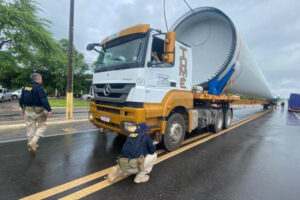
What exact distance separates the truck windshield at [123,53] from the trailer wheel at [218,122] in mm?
4573

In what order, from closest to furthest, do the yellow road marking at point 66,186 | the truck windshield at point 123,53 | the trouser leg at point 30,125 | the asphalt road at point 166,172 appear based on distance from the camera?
the yellow road marking at point 66,186
the asphalt road at point 166,172
the truck windshield at point 123,53
the trouser leg at point 30,125

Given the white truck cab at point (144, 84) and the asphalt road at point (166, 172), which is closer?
the asphalt road at point (166, 172)

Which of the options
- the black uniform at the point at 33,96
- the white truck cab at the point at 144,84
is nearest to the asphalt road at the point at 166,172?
the white truck cab at the point at 144,84

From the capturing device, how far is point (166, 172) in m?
2.96

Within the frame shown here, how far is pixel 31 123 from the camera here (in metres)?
3.83

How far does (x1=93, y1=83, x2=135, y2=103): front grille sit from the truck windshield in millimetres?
406

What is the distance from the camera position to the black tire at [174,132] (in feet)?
12.6

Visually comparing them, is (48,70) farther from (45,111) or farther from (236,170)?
(236,170)

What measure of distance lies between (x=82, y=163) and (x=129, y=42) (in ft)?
9.24

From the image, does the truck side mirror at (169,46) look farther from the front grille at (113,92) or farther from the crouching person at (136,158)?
the crouching person at (136,158)

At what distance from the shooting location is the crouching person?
98.3 inches

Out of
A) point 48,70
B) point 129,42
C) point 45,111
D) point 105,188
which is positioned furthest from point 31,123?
point 48,70

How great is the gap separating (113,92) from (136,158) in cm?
164

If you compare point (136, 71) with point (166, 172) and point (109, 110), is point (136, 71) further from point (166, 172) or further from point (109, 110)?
point (166, 172)
